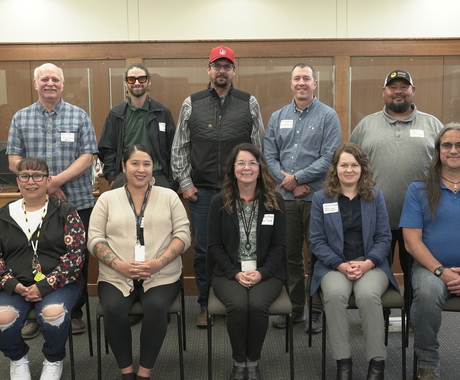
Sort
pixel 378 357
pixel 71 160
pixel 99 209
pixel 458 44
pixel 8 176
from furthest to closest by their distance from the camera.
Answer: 1. pixel 458 44
2. pixel 8 176
3. pixel 71 160
4. pixel 99 209
5. pixel 378 357

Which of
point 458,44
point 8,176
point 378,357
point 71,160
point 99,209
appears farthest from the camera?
point 458,44

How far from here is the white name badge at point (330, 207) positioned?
→ 2.83 meters

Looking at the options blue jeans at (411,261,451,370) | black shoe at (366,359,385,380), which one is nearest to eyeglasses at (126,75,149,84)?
blue jeans at (411,261,451,370)

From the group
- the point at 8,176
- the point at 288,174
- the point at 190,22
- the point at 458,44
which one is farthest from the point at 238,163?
the point at 458,44

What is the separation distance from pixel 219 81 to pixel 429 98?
9.75 feet

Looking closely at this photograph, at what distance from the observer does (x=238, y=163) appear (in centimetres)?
287

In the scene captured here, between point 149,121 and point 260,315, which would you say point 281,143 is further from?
point 260,315

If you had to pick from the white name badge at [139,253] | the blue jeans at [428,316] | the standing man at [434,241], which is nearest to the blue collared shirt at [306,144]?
the standing man at [434,241]

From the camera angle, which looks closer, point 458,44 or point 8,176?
point 8,176

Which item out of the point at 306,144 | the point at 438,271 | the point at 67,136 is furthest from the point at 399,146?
the point at 67,136

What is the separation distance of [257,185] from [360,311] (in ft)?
3.04

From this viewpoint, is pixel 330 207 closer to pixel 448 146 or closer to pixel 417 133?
pixel 448 146

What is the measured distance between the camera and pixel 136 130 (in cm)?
348

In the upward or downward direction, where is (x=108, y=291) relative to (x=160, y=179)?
downward
